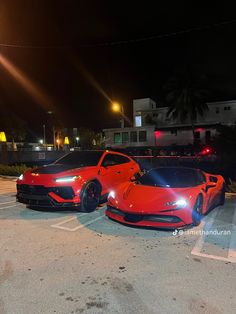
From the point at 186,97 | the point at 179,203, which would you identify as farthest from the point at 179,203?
the point at 186,97

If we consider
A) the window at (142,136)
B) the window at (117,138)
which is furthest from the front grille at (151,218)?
the window at (117,138)

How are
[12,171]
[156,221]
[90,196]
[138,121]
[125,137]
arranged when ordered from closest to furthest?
[156,221] → [90,196] → [12,171] → [125,137] → [138,121]

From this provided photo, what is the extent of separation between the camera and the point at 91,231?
17.9 ft

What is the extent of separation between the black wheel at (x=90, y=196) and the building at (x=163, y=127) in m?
29.6

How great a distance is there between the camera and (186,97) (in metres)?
37.7

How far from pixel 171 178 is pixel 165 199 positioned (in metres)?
1.21

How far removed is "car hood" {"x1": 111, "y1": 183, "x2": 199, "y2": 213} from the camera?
521 centimetres

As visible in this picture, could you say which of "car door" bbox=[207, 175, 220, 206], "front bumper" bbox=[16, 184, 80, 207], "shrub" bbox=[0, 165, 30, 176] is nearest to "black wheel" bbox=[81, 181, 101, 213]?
"front bumper" bbox=[16, 184, 80, 207]

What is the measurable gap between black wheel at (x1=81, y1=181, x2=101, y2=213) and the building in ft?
97.1

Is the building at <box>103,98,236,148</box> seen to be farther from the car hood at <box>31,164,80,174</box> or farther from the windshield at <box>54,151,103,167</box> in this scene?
the car hood at <box>31,164,80,174</box>

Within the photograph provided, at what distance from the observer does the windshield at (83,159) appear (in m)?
7.57

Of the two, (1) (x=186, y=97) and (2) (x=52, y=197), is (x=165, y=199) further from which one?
(1) (x=186, y=97)

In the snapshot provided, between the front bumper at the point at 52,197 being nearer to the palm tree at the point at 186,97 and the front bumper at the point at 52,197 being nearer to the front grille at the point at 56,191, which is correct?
the front grille at the point at 56,191

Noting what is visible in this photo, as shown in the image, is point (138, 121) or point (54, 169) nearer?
Answer: point (54, 169)
